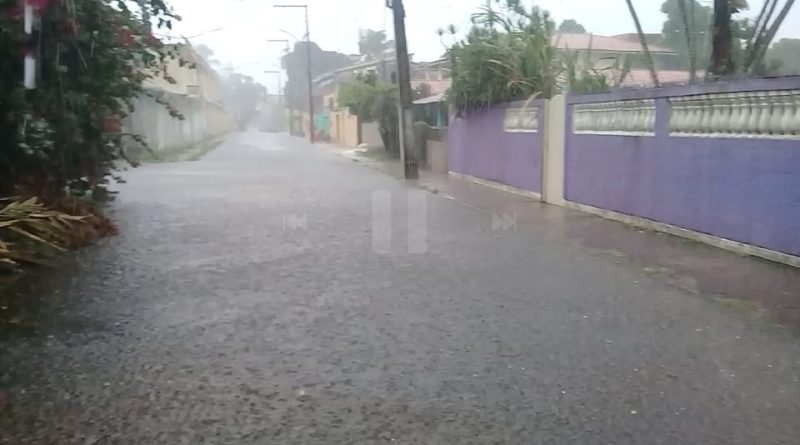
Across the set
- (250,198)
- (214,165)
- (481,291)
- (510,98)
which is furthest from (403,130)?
(481,291)

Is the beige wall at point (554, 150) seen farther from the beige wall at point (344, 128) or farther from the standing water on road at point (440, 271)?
the beige wall at point (344, 128)

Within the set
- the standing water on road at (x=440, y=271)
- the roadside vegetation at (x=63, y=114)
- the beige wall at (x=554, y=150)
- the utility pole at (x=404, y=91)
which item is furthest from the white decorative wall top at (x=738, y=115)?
the utility pole at (x=404, y=91)

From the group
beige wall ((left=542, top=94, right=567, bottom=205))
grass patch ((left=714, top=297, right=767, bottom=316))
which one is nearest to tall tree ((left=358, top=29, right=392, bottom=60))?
beige wall ((left=542, top=94, right=567, bottom=205))

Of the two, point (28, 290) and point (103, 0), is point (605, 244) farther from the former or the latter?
point (103, 0)

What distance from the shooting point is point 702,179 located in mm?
8859

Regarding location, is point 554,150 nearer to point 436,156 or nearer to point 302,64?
point 436,156

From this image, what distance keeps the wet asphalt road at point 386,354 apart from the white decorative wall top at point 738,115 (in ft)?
6.38

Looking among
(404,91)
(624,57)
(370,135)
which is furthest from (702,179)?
(370,135)

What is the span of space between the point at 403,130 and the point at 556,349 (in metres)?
15.3

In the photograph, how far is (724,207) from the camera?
8.47m

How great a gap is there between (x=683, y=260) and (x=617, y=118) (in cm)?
350

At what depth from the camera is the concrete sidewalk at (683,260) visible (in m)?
6.27

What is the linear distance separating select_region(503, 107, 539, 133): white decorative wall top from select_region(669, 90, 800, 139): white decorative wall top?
4.83 metres

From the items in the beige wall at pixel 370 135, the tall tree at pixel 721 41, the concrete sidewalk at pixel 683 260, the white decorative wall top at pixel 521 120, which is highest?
the tall tree at pixel 721 41
